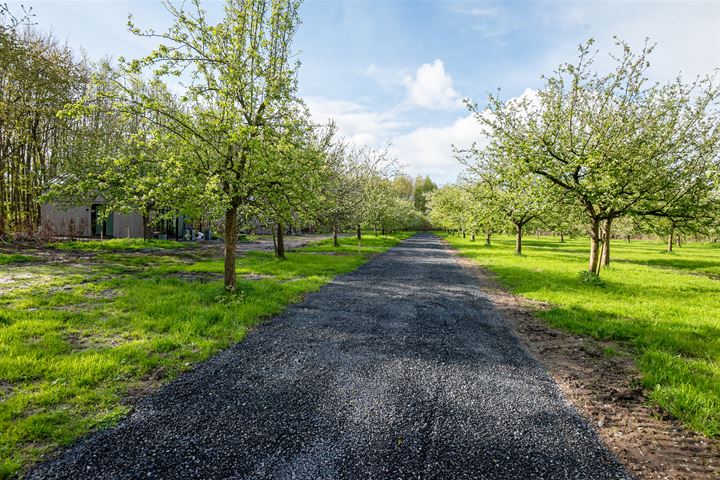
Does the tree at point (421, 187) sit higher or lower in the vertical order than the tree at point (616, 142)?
higher

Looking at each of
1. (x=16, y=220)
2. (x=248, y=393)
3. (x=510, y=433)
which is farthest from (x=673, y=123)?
(x=16, y=220)

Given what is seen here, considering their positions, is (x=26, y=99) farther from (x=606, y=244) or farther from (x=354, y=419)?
(x=606, y=244)

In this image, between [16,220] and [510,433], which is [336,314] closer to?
[510,433]

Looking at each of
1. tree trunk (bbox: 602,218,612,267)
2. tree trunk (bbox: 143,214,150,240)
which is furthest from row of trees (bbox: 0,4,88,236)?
tree trunk (bbox: 602,218,612,267)

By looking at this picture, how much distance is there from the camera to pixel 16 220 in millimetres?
22641

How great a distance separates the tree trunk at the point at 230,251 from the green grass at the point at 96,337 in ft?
1.10

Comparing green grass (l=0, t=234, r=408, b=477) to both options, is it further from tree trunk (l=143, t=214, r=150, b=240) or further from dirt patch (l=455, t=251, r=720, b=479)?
tree trunk (l=143, t=214, r=150, b=240)

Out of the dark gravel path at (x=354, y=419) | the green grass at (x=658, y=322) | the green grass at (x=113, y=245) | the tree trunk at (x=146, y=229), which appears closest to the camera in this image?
the dark gravel path at (x=354, y=419)

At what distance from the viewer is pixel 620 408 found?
4816 mm

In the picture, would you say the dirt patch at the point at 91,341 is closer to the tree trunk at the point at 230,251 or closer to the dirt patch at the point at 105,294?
the dirt patch at the point at 105,294

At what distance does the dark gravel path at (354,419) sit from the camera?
11.1 ft

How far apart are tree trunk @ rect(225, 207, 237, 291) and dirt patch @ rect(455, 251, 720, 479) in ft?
27.1

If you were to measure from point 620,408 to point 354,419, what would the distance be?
3875 millimetres

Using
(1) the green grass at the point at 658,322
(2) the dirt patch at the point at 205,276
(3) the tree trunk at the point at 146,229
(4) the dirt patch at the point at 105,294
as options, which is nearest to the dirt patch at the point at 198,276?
(2) the dirt patch at the point at 205,276
